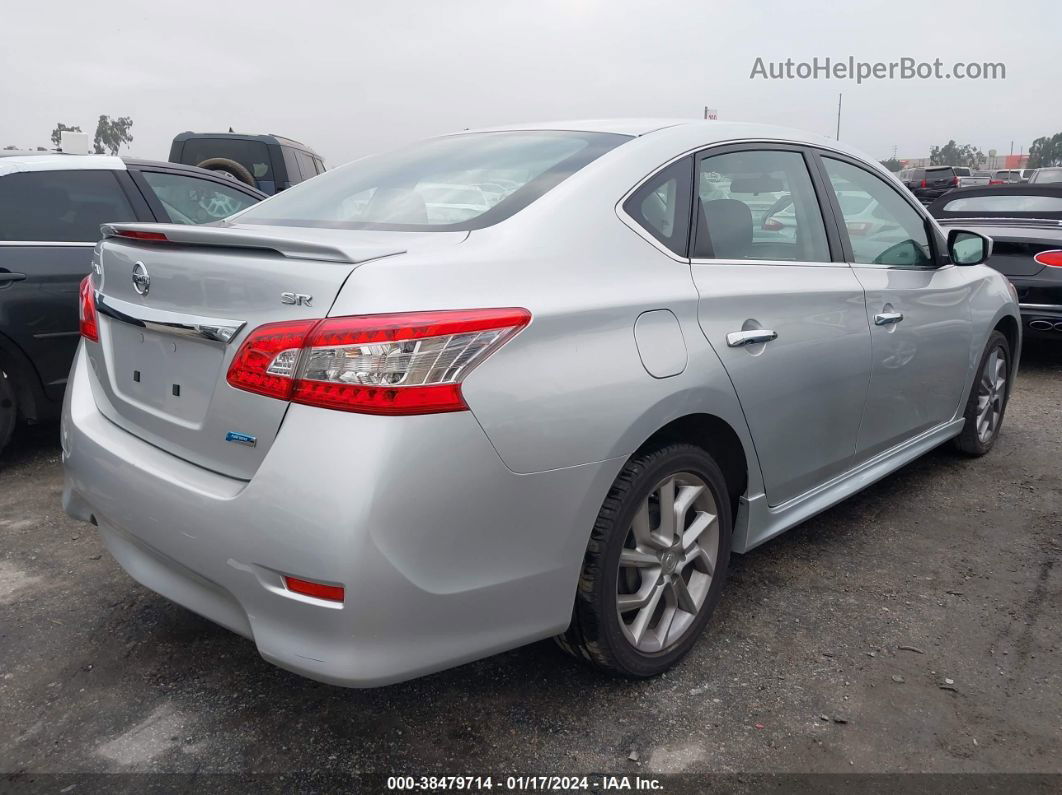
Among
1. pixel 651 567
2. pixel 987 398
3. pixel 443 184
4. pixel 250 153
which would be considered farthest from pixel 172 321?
pixel 250 153

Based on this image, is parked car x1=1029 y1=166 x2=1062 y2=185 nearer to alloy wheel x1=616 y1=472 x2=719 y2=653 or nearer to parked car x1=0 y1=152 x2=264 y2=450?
parked car x1=0 y1=152 x2=264 y2=450

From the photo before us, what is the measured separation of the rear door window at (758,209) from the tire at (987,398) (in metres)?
1.65

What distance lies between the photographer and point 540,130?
290cm

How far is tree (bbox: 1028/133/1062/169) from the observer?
10481 centimetres

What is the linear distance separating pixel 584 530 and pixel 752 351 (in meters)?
0.83

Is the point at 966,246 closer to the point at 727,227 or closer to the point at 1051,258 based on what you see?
the point at 727,227

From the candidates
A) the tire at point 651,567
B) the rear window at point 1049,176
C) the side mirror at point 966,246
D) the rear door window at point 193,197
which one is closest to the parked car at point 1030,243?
the side mirror at point 966,246

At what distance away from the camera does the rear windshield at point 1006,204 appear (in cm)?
705

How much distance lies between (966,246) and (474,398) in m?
2.97

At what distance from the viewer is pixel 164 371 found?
2.18 metres

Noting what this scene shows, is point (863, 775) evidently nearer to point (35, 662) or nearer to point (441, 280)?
point (441, 280)

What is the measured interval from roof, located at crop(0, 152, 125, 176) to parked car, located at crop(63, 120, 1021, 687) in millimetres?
2016

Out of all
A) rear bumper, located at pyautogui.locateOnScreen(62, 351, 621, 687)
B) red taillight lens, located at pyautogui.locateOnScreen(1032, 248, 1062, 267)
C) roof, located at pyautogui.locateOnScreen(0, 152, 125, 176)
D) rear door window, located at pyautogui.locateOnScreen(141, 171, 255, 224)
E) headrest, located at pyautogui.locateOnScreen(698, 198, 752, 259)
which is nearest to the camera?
rear bumper, located at pyautogui.locateOnScreen(62, 351, 621, 687)

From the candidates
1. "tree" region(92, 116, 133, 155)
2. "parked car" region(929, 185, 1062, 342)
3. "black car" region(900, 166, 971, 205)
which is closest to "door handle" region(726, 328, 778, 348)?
"parked car" region(929, 185, 1062, 342)
